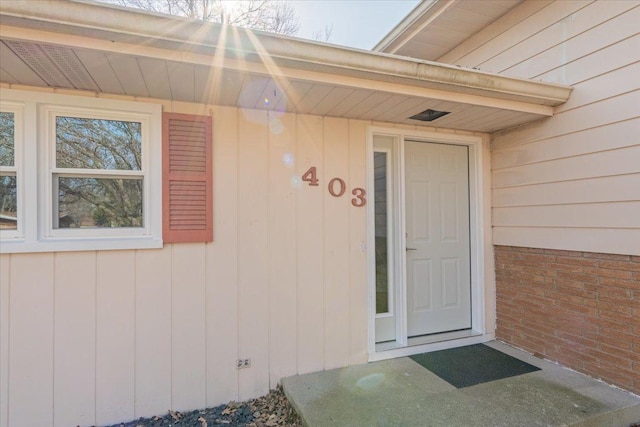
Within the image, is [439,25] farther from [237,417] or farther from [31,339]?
[31,339]

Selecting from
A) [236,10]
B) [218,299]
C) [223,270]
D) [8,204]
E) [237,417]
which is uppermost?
[236,10]

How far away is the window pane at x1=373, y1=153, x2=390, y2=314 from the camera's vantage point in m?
3.52

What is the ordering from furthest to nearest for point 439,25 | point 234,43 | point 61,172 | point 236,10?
point 236,10 < point 439,25 < point 61,172 < point 234,43

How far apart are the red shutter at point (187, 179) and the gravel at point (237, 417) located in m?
1.34

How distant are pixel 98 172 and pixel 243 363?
1862mm

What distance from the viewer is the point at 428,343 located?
11.4ft

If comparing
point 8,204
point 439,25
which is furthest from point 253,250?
point 439,25

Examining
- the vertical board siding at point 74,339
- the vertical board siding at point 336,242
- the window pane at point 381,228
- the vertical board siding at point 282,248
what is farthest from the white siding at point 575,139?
the vertical board siding at point 74,339

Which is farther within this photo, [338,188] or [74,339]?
[338,188]

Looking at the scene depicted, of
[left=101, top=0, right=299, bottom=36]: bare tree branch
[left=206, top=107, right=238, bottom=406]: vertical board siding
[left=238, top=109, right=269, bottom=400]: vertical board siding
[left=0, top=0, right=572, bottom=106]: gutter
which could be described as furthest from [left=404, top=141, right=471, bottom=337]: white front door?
[left=101, top=0, right=299, bottom=36]: bare tree branch

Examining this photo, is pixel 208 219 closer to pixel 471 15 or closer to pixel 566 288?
pixel 566 288

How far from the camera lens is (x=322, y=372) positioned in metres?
3.00

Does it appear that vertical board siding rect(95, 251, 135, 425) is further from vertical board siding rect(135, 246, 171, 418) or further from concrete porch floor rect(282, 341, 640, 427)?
concrete porch floor rect(282, 341, 640, 427)

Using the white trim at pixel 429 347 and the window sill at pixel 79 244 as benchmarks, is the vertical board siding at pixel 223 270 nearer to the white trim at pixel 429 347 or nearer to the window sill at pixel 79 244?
the window sill at pixel 79 244
